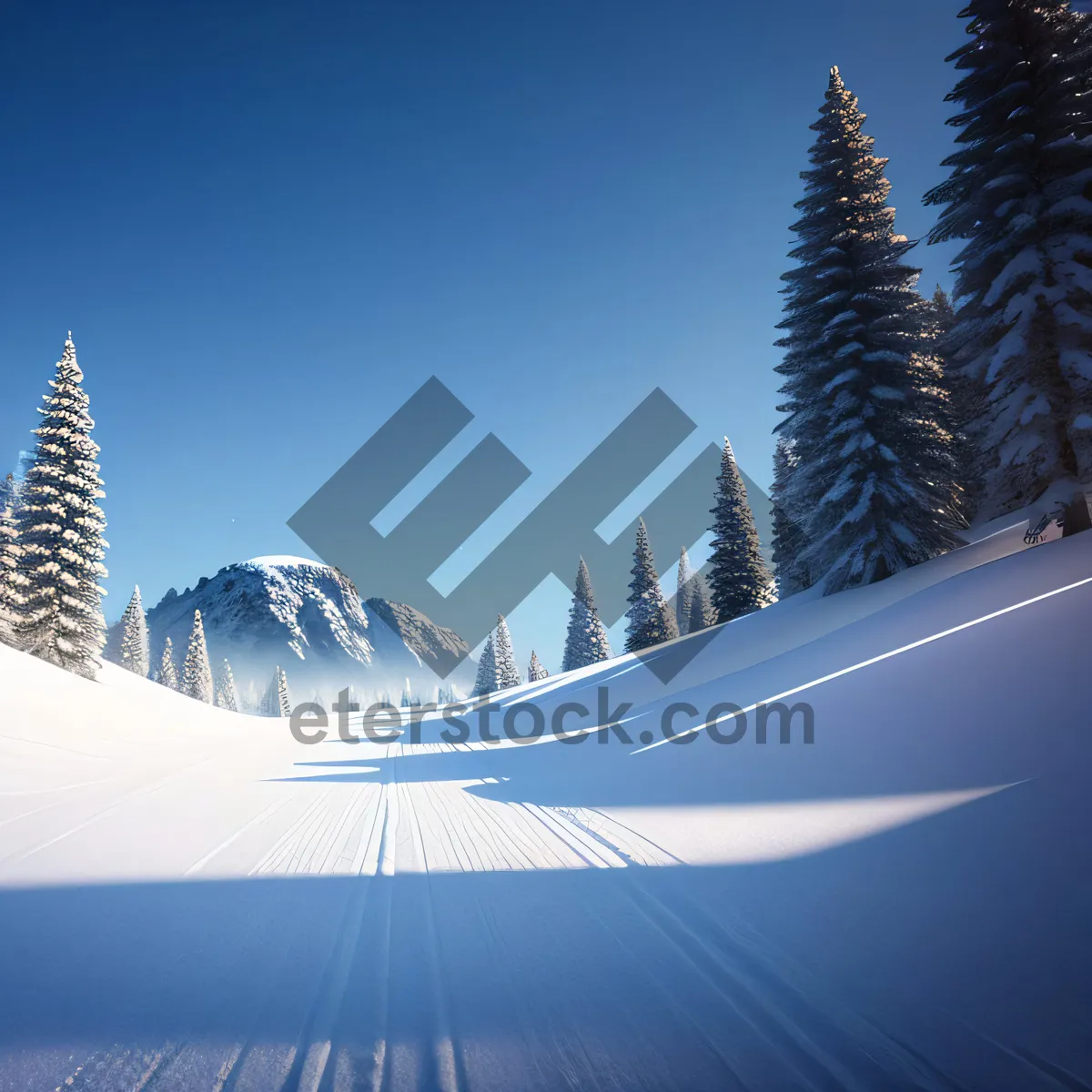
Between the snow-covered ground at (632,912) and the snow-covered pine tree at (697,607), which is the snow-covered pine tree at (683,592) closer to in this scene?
the snow-covered pine tree at (697,607)

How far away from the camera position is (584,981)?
2.61 meters

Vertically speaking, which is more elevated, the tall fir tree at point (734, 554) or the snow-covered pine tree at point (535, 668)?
the tall fir tree at point (734, 554)

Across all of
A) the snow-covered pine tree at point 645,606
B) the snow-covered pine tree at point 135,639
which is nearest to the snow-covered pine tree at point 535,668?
the snow-covered pine tree at point 645,606

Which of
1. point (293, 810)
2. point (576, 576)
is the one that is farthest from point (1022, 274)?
point (576, 576)

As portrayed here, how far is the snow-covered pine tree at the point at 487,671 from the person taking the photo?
49.3 m

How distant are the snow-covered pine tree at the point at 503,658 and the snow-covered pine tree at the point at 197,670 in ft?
94.2

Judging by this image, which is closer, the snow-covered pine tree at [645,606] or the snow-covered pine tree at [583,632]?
the snow-covered pine tree at [645,606]

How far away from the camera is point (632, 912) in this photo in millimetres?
3250

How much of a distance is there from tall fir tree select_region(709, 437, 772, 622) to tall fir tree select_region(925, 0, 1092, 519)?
49.0 ft

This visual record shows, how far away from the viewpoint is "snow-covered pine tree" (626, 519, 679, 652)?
34.0m

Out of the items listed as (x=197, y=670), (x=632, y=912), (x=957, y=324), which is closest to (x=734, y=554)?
(x=957, y=324)

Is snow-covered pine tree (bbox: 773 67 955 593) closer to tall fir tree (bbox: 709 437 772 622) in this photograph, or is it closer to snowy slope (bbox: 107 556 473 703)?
tall fir tree (bbox: 709 437 772 622)

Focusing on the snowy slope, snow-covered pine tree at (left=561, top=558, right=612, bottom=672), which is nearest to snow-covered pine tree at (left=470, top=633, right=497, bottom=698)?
snow-covered pine tree at (left=561, top=558, right=612, bottom=672)

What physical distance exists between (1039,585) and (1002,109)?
11.1 meters
